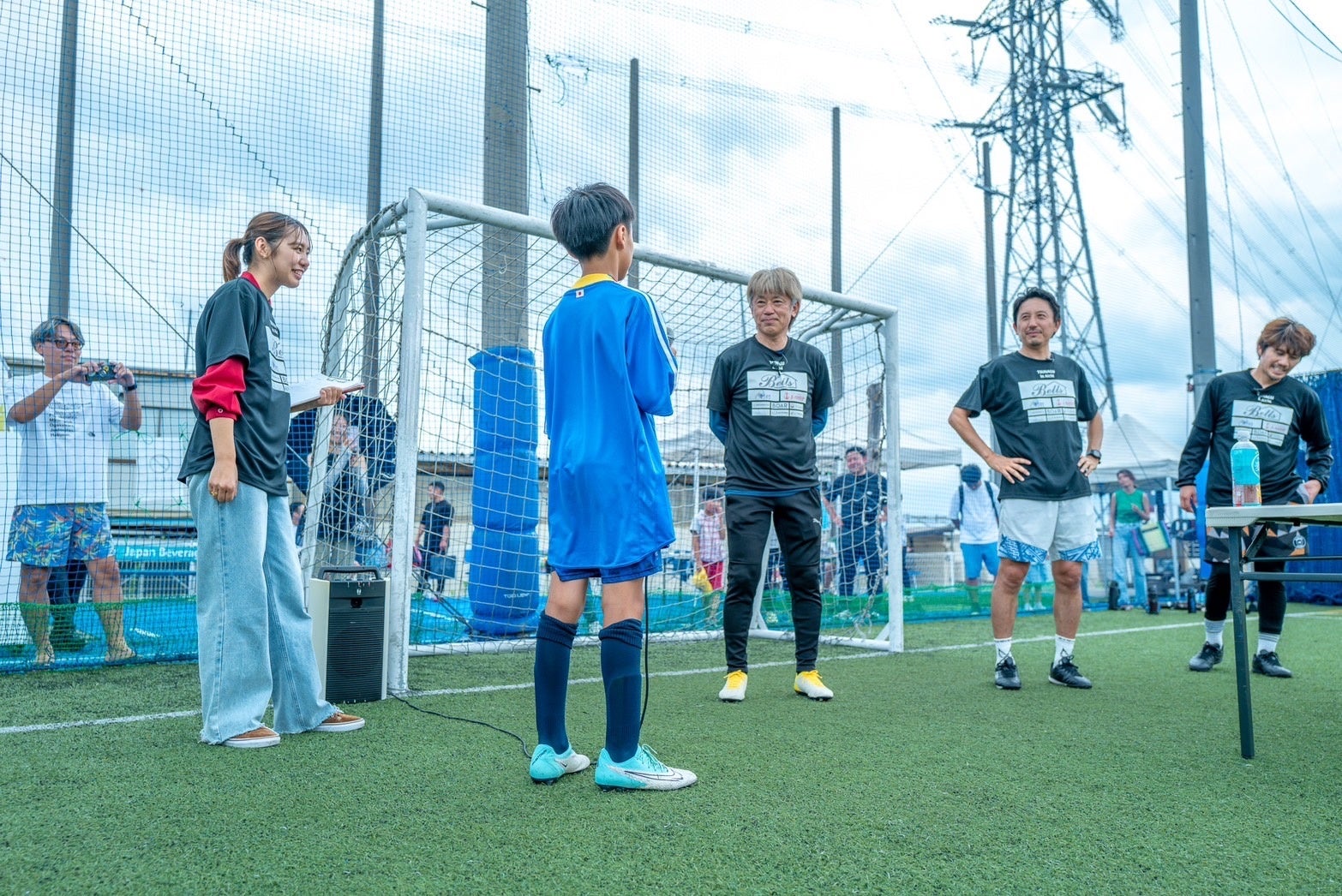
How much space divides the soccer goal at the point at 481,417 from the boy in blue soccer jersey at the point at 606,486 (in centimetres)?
158

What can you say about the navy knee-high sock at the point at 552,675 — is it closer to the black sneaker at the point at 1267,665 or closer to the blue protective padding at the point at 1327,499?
the black sneaker at the point at 1267,665

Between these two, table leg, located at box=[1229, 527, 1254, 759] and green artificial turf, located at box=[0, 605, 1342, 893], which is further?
table leg, located at box=[1229, 527, 1254, 759]

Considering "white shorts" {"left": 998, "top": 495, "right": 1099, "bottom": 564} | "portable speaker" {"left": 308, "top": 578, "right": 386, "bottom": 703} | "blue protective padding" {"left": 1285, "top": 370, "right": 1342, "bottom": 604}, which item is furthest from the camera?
"blue protective padding" {"left": 1285, "top": 370, "right": 1342, "bottom": 604}

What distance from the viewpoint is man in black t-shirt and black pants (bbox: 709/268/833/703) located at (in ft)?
12.3

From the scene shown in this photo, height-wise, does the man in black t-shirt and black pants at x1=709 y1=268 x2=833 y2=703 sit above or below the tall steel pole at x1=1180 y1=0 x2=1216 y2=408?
below

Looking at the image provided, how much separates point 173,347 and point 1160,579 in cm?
1006

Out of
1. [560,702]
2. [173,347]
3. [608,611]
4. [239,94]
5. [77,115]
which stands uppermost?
[239,94]

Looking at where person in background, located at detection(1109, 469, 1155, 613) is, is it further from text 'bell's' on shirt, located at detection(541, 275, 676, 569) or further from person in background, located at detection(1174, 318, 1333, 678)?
text 'bell's' on shirt, located at detection(541, 275, 676, 569)

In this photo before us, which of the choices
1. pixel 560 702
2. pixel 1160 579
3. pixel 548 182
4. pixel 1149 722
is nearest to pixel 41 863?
pixel 560 702

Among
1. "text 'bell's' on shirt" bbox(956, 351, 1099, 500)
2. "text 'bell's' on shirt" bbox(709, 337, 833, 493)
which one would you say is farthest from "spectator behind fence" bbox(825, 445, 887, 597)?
"text 'bell's' on shirt" bbox(709, 337, 833, 493)

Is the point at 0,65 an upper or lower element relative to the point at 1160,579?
upper

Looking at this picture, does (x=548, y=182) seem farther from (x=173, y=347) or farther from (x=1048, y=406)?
(x=1048, y=406)

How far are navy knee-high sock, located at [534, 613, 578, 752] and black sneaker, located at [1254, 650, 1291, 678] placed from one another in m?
3.65

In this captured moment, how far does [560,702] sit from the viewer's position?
2.29m
